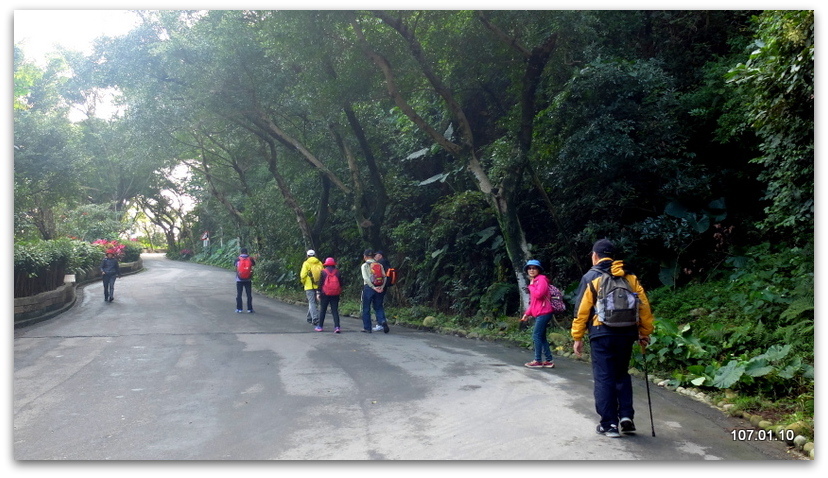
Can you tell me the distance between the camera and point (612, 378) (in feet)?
19.0

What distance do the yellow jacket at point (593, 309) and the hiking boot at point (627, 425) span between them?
0.77 m

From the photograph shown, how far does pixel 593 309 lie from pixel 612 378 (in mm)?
627

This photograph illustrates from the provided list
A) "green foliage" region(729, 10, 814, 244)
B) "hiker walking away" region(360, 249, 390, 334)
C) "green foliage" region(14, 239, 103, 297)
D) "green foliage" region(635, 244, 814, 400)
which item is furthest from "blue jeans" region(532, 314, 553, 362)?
"green foliage" region(14, 239, 103, 297)

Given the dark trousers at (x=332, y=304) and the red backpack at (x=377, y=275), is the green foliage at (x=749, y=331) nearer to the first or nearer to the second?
the red backpack at (x=377, y=275)

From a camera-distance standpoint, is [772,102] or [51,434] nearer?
[51,434]

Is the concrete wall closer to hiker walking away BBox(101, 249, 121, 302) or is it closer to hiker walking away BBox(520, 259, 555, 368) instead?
hiker walking away BBox(101, 249, 121, 302)

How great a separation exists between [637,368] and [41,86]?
15790 mm

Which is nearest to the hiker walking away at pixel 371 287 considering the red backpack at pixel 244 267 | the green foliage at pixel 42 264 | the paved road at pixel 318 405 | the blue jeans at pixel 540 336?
the paved road at pixel 318 405

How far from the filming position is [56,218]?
16.2m

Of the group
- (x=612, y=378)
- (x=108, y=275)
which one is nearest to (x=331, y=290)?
(x=612, y=378)

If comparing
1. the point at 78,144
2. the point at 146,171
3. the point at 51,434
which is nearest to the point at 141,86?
the point at 78,144

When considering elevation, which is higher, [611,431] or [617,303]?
[617,303]

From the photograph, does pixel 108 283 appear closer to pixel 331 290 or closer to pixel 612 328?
pixel 331 290

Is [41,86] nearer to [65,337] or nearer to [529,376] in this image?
[65,337]
